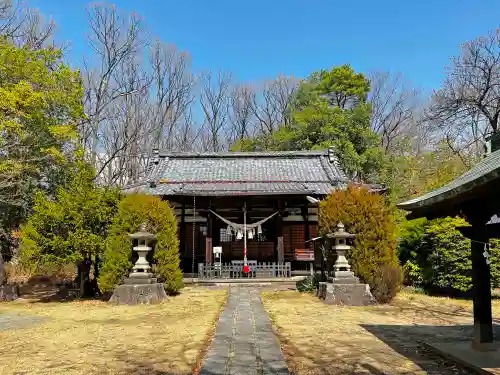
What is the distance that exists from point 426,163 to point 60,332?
1149 inches

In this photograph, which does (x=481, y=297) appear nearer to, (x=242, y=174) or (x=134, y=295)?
(x=134, y=295)

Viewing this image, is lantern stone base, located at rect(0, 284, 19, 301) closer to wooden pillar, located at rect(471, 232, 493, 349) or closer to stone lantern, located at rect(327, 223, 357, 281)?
stone lantern, located at rect(327, 223, 357, 281)

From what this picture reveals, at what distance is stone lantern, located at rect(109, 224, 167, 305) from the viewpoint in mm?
10430

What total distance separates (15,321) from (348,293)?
759cm

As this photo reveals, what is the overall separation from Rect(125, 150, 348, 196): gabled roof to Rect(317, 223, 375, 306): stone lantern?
555 cm

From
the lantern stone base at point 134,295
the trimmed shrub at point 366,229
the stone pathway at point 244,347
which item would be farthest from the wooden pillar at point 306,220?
the stone pathway at point 244,347

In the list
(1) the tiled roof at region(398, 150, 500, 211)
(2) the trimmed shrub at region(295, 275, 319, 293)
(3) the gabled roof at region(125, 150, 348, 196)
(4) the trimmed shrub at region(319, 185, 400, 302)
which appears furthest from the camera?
(3) the gabled roof at region(125, 150, 348, 196)

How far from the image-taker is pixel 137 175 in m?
30.5

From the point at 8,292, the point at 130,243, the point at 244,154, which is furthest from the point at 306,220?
the point at 8,292

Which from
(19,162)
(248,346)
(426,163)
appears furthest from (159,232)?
(426,163)

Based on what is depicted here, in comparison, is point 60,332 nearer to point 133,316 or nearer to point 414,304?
point 133,316

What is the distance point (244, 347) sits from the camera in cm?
558

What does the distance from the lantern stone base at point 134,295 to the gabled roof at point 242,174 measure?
5977mm

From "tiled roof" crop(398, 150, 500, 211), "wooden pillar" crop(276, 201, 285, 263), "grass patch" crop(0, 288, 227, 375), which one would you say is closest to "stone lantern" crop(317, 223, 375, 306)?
"grass patch" crop(0, 288, 227, 375)
